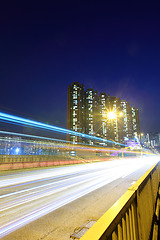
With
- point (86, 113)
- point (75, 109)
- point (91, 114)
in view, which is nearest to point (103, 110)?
point (91, 114)

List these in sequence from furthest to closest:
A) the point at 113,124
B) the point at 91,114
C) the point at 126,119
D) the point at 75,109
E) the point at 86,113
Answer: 1. the point at 126,119
2. the point at 113,124
3. the point at 86,113
4. the point at 91,114
5. the point at 75,109

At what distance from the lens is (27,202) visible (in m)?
6.46

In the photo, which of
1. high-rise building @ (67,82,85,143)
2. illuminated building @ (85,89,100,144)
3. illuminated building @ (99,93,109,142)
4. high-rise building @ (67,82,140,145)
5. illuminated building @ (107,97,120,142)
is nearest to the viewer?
high-rise building @ (67,82,85,143)

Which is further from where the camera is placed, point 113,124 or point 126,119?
point 126,119

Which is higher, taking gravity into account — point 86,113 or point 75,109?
point 75,109

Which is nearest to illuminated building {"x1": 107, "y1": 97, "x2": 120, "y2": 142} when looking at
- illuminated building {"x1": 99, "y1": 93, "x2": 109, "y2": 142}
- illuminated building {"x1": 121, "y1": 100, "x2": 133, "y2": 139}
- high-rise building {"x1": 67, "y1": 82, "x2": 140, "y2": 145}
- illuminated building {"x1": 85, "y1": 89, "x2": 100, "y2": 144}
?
high-rise building {"x1": 67, "y1": 82, "x2": 140, "y2": 145}

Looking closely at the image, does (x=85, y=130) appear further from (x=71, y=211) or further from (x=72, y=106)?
(x=71, y=211)

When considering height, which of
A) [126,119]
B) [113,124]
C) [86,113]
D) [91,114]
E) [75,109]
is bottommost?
[113,124]

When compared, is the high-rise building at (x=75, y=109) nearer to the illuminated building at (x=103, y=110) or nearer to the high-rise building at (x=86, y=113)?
the high-rise building at (x=86, y=113)

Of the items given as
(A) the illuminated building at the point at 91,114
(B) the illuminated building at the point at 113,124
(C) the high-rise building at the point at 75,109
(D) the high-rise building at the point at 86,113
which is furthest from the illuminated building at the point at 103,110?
(C) the high-rise building at the point at 75,109

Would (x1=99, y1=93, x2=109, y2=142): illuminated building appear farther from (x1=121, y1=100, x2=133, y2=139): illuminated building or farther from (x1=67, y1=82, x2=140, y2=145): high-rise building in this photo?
(x1=121, y1=100, x2=133, y2=139): illuminated building

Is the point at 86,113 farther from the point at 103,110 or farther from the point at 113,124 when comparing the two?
the point at 113,124

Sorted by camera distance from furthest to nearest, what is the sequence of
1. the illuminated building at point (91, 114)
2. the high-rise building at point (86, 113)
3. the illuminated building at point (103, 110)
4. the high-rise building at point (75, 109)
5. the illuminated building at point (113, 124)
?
the illuminated building at point (113, 124) → the illuminated building at point (103, 110) → the illuminated building at point (91, 114) → the high-rise building at point (86, 113) → the high-rise building at point (75, 109)

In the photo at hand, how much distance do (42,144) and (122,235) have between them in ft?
105
